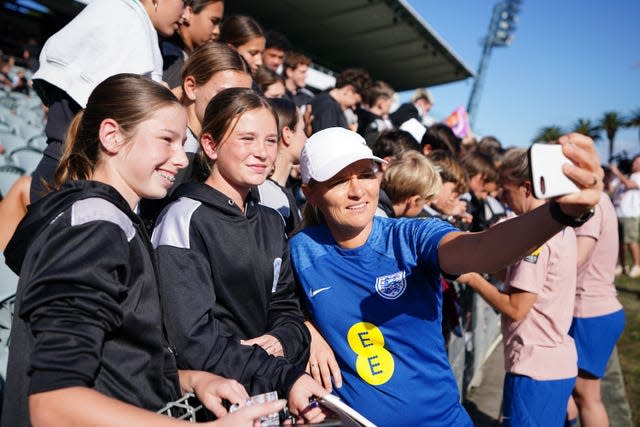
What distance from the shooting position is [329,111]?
464cm

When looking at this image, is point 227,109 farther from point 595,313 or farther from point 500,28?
point 500,28

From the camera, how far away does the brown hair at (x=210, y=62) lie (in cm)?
Result: 248

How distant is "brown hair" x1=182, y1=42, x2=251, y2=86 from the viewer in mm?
2480

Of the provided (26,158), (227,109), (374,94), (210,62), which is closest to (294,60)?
(374,94)

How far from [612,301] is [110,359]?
372 centimetres

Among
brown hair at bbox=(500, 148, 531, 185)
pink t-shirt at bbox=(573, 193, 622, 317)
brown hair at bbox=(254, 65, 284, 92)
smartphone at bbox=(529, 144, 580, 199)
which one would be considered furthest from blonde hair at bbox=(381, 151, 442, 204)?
brown hair at bbox=(254, 65, 284, 92)

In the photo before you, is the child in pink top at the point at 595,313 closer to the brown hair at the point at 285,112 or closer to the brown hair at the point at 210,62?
the brown hair at the point at 285,112

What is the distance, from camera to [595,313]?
3432mm

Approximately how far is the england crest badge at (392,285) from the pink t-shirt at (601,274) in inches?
95.9

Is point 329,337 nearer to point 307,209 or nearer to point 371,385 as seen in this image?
point 371,385

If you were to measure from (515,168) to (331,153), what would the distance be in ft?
4.76

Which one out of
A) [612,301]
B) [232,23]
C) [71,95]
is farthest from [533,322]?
[232,23]

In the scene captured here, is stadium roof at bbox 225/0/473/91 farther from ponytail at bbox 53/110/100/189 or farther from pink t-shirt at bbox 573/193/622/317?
ponytail at bbox 53/110/100/189

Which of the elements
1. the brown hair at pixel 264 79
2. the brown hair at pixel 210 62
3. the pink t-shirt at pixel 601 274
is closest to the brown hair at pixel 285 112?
the brown hair at pixel 210 62
